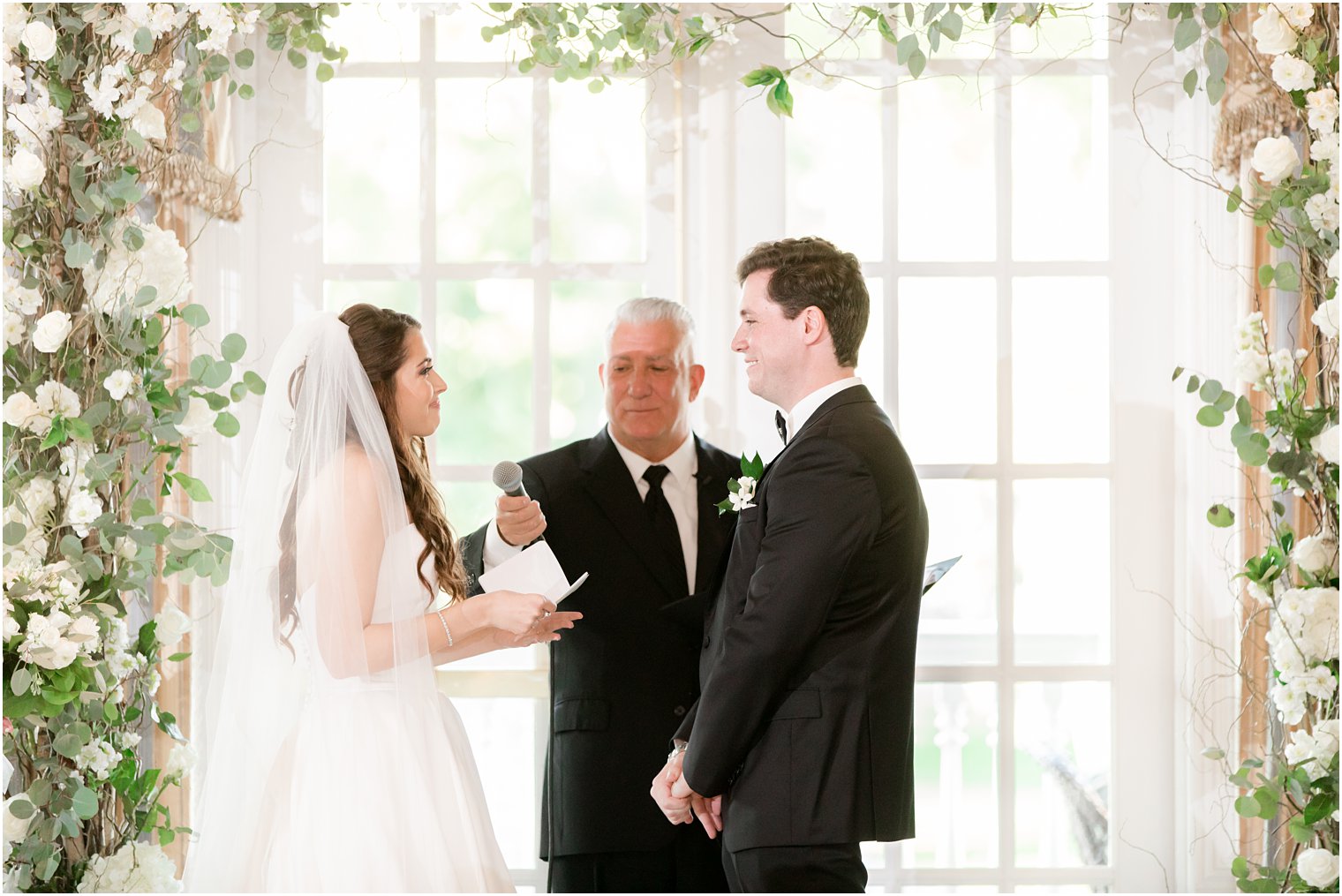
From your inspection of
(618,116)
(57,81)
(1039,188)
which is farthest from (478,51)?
(1039,188)

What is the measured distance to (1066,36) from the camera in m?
3.04

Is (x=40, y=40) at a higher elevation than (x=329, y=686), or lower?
higher

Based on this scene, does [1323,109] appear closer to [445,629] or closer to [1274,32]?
[1274,32]

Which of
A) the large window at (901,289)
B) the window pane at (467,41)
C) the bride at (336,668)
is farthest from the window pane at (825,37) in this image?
the bride at (336,668)

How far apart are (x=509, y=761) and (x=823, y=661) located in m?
1.30

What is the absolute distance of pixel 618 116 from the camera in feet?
9.98

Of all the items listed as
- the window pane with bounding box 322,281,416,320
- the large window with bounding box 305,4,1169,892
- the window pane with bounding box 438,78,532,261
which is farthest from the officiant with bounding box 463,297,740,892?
the window pane with bounding box 322,281,416,320

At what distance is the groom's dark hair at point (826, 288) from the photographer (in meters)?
2.21

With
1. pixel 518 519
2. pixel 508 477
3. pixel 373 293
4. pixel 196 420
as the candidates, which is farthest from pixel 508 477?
pixel 373 293

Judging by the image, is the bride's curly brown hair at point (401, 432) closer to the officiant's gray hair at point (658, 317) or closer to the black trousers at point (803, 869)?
the officiant's gray hair at point (658, 317)

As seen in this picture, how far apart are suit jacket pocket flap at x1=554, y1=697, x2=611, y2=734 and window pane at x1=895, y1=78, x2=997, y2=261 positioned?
144 cm

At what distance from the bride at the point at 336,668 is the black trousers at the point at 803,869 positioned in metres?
0.52

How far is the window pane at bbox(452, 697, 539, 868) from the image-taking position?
120 inches

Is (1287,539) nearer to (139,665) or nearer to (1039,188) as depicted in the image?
(1039,188)
